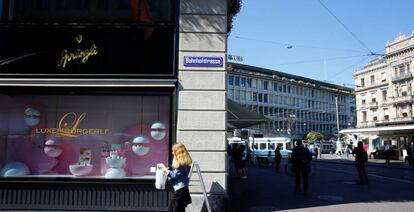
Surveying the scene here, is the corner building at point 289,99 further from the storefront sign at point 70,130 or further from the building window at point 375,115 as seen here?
the storefront sign at point 70,130

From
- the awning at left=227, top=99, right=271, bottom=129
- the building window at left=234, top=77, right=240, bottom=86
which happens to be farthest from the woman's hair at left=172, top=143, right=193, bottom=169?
the building window at left=234, top=77, right=240, bottom=86

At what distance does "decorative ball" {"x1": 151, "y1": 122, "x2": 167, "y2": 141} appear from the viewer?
9093 millimetres

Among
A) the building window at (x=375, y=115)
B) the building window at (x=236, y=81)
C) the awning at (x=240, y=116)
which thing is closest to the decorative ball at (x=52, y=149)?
the awning at (x=240, y=116)

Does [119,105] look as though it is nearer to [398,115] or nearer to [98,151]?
[98,151]

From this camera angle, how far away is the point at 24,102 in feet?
30.6

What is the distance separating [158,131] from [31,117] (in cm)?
307

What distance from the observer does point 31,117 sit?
9336mm

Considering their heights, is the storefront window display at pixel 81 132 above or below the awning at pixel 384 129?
below

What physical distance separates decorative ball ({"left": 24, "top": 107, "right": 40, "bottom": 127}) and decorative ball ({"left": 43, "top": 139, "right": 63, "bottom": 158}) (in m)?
0.60

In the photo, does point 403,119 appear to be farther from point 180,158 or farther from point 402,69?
point 180,158

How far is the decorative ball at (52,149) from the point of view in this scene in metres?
9.24

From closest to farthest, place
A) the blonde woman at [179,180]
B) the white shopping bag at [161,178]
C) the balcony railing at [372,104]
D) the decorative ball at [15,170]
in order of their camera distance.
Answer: the blonde woman at [179,180], the white shopping bag at [161,178], the decorative ball at [15,170], the balcony railing at [372,104]

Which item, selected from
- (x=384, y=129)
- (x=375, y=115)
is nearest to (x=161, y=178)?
(x=384, y=129)

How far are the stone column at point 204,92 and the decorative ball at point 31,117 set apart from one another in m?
3.45
